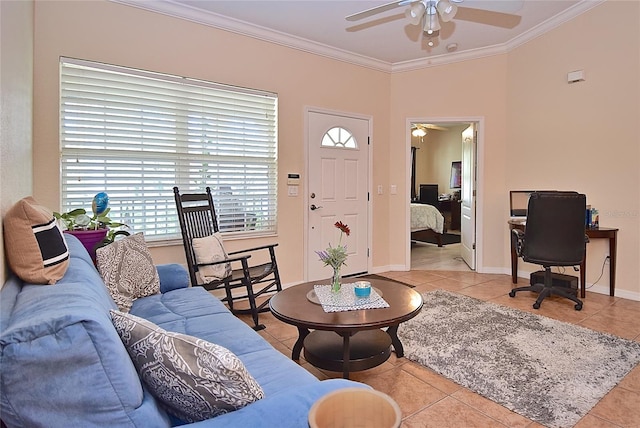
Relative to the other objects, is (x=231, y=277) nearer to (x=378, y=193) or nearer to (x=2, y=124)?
(x=2, y=124)

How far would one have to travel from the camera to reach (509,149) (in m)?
4.86

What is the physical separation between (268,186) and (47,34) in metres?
2.21

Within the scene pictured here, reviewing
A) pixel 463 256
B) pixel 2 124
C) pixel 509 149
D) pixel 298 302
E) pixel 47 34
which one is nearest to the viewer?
pixel 2 124

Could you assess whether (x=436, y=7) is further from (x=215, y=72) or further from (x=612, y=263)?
(x=612, y=263)

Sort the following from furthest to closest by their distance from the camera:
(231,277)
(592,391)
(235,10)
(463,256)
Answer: (463,256)
(235,10)
(231,277)
(592,391)

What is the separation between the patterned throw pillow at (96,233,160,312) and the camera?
2.27 m

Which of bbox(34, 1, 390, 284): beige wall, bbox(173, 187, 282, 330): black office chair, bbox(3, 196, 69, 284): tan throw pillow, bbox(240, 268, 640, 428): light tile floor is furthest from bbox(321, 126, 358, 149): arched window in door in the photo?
bbox(3, 196, 69, 284): tan throw pillow

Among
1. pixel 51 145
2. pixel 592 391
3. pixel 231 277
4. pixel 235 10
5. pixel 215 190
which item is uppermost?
pixel 235 10

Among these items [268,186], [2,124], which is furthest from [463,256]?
[2,124]

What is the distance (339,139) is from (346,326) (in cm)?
308

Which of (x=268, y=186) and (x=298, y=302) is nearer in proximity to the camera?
(x=298, y=302)

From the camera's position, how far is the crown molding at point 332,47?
342 cm

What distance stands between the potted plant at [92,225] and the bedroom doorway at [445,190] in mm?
3667

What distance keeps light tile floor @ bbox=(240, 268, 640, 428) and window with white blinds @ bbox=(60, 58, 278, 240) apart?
4.21 feet
